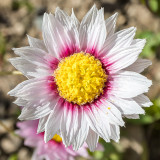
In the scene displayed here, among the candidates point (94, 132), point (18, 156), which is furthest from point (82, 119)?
point (18, 156)

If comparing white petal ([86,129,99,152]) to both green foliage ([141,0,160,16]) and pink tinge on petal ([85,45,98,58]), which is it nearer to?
pink tinge on petal ([85,45,98,58])

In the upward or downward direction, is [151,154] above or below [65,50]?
below

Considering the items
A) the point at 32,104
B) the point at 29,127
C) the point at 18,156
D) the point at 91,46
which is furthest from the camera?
the point at 18,156

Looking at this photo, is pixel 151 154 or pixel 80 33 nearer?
pixel 80 33

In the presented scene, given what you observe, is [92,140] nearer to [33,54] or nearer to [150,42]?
[33,54]

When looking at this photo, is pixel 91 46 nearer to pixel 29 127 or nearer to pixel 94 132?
pixel 94 132

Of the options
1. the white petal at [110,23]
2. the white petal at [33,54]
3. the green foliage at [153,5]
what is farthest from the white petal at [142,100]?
the green foliage at [153,5]

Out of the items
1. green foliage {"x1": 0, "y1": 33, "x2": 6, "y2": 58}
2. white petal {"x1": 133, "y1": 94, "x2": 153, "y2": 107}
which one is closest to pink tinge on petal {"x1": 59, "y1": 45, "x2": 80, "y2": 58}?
white petal {"x1": 133, "y1": 94, "x2": 153, "y2": 107}
